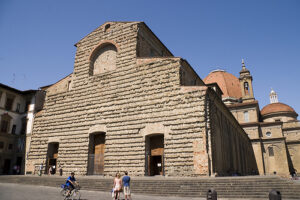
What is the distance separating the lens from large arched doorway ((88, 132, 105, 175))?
16938 mm

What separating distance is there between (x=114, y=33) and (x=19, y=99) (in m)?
19.1

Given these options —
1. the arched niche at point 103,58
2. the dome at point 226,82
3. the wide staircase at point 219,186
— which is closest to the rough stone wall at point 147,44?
the arched niche at point 103,58

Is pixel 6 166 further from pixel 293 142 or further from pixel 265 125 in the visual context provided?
pixel 293 142

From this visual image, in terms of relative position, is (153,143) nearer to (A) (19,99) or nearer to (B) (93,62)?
(B) (93,62)

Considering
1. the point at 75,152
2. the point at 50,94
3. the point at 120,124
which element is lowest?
the point at 75,152

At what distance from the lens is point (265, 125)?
36.3m

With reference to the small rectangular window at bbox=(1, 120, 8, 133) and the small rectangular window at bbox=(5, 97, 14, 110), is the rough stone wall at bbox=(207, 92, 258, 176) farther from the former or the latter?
the small rectangular window at bbox=(5, 97, 14, 110)

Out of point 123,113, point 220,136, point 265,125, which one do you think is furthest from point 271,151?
point 123,113

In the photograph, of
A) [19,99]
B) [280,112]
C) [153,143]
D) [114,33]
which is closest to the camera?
[153,143]

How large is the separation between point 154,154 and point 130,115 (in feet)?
10.2

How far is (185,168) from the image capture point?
44.0 ft

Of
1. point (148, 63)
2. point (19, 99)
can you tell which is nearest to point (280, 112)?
point (148, 63)

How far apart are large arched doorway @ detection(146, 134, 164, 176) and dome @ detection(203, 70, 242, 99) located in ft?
96.4

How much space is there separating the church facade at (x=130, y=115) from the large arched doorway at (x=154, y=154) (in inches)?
2.4
